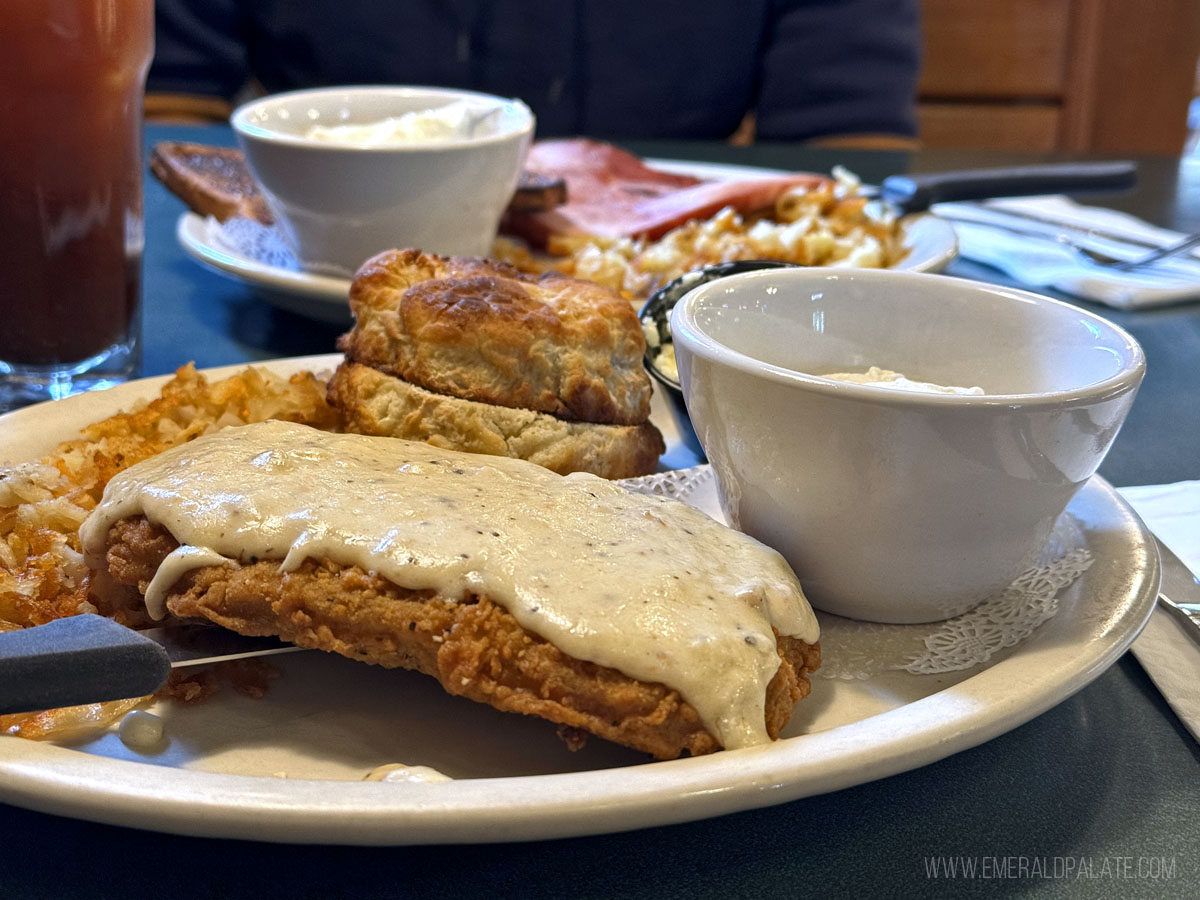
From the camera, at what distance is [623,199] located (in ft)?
9.59

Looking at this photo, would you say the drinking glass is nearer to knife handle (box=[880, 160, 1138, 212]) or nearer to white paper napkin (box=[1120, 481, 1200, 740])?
white paper napkin (box=[1120, 481, 1200, 740])

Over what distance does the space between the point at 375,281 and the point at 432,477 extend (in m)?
0.43

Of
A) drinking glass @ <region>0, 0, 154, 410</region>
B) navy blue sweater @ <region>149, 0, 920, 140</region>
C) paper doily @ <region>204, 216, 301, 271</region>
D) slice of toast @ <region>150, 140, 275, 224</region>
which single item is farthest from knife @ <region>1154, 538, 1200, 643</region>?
navy blue sweater @ <region>149, 0, 920, 140</region>

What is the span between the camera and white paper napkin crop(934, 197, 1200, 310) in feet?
8.48

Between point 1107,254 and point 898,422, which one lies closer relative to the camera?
point 898,422

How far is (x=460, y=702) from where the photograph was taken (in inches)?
43.1

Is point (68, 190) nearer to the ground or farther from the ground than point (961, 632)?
farther from the ground

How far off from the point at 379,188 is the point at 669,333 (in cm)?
73

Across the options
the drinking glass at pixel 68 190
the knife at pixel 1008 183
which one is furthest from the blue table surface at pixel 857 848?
the knife at pixel 1008 183

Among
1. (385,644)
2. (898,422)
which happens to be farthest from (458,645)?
(898,422)

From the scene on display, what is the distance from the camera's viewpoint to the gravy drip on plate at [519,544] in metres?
0.95

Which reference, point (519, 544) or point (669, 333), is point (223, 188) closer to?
point (669, 333)

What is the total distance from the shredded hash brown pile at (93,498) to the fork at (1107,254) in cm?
209

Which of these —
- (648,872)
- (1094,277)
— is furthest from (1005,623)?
(1094,277)
